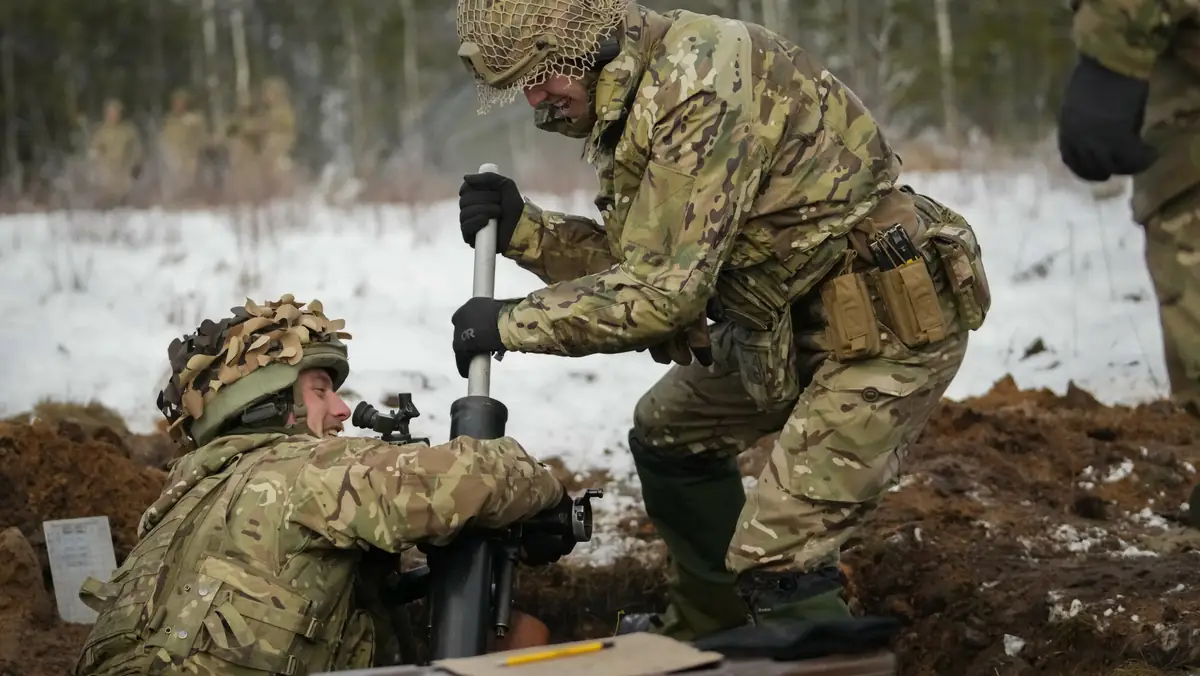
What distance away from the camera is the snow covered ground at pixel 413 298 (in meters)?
7.00

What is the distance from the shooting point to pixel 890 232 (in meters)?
3.61

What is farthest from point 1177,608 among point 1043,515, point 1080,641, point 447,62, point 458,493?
point 447,62

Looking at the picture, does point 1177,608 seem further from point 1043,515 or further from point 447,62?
point 447,62

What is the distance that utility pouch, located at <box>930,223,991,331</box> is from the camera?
3641 mm

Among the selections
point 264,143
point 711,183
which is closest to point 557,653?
point 711,183

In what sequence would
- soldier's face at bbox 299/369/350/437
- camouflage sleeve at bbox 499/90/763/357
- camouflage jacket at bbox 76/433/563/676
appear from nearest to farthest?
camouflage jacket at bbox 76/433/563/676 → camouflage sleeve at bbox 499/90/763/357 → soldier's face at bbox 299/369/350/437

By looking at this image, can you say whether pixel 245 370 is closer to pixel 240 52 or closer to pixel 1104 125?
pixel 1104 125

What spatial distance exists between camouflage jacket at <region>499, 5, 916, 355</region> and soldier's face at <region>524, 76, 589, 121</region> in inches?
2.8

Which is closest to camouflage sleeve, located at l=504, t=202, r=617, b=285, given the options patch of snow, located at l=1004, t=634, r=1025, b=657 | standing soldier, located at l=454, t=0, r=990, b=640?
standing soldier, located at l=454, t=0, r=990, b=640

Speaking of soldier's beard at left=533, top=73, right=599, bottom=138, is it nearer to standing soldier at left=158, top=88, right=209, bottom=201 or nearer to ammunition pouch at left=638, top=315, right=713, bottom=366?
ammunition pouch at left=638, top=315, right=713, bottom=366

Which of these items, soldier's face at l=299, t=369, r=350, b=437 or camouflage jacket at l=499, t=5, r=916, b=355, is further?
soldier's face at l=299, t=369, r=350, b=437

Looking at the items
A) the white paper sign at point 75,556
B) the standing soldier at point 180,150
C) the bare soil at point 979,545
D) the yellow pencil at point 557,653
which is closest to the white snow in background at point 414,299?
the bare soil at point 979,545

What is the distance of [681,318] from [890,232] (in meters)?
0.63

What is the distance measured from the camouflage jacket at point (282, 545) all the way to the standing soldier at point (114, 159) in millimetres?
7668
